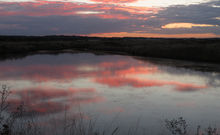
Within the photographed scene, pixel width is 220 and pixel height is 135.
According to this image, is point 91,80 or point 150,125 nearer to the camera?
point 150,125

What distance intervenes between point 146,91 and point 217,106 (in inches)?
116

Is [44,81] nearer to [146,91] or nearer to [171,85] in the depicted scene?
[146,91]

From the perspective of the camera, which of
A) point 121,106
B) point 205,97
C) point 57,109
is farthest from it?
point 205,97

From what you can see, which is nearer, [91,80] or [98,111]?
[98,111]

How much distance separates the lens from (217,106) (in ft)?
26.4

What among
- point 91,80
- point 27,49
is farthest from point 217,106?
point 27,49

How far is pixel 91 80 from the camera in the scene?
41.5ft

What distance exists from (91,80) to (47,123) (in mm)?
6618

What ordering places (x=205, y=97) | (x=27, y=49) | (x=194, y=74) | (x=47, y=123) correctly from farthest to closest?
1. (x=27, y=49)
2. (x=194, y=74)
3. (x=205, y=97)
4. (x=47, y=123)

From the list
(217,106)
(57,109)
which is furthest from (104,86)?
(217,106)

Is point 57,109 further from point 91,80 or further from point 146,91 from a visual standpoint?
point 91,80

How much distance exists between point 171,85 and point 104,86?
3.09m

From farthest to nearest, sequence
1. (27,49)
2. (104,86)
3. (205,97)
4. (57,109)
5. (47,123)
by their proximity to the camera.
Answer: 1. (27,49)
2. (104,86)
3. (205,97)
4. (57,109)
5. (47,123)

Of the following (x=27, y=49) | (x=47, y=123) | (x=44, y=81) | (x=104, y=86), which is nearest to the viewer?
(x=47, y=123)
